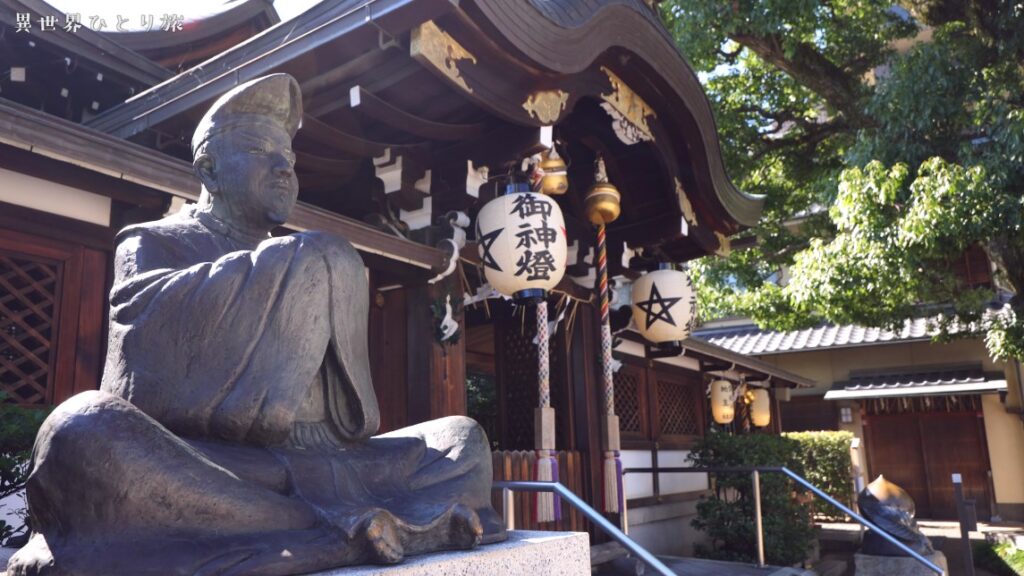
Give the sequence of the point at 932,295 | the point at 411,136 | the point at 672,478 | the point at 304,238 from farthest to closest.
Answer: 1. the point at 672,478
2. the point at 932,295
3. the point at 411,136
4. the point at 304,238

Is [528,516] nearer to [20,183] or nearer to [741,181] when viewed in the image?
[20,183]

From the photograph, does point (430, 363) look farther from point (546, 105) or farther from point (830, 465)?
point (830, 465)

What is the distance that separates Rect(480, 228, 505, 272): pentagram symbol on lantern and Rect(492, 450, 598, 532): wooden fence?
1.65 m

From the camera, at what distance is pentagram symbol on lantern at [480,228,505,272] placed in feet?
18.6

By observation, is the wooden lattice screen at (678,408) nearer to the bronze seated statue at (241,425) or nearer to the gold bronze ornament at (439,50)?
the gold bronze ornament at (439,50)

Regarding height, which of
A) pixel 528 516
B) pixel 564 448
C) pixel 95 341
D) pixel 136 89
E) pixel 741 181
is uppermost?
pixel 741 181

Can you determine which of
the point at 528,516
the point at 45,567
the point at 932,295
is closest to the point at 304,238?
the point at 45,567

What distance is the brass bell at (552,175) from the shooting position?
621 centimetres

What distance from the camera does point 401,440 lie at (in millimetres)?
2908

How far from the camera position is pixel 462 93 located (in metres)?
4.73

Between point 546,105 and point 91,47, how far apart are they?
12.4ft

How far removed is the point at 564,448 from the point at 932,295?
4.68 metres

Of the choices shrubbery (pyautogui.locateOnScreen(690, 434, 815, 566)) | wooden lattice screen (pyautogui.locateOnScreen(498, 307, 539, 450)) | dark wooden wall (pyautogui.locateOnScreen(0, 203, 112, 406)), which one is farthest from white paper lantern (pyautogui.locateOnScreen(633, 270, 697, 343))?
dark wooden wall (pyautogui.locateOnScreen(0, 203, 112, 406))

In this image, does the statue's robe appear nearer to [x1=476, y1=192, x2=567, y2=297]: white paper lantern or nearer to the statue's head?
the statue's head
